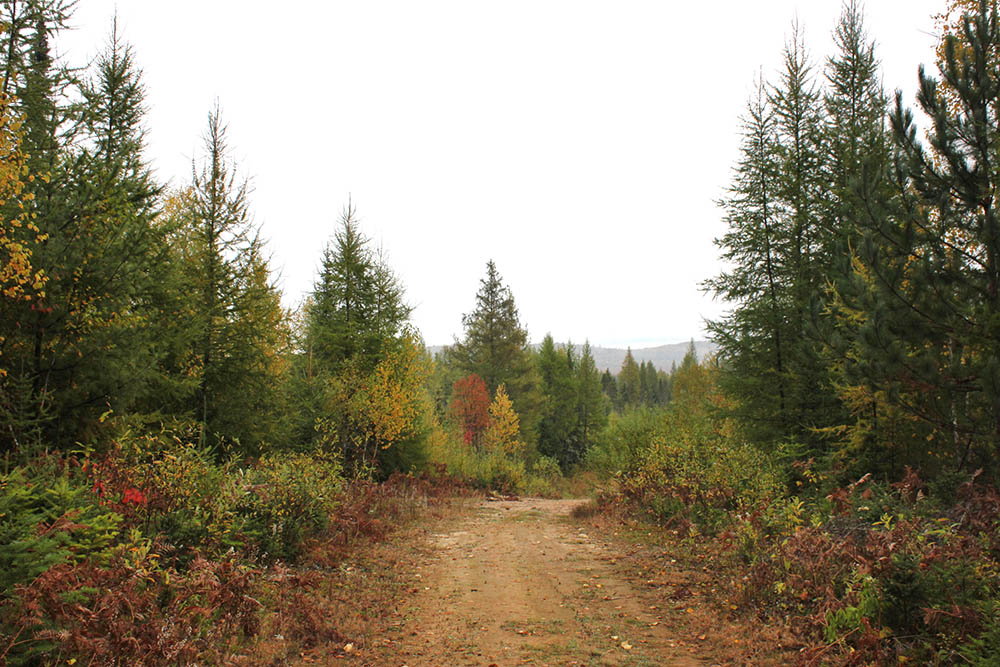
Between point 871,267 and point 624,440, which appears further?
point 624,440

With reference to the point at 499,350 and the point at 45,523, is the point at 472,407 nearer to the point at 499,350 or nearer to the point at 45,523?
the point at 499,350

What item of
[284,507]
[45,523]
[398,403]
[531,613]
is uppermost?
[398,403]

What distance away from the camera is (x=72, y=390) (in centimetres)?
738

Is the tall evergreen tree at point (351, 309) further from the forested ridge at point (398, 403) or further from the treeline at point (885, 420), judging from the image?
the treeline at point (885, 420)

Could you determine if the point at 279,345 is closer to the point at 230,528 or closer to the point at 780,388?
the point at 230,528

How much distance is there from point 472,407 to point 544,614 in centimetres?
2952

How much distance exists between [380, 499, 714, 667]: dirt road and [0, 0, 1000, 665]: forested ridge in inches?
32.6

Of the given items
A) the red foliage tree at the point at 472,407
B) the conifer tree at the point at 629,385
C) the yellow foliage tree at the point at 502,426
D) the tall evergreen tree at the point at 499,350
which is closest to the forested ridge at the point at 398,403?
the yellow foliage tree at the point at 502,426

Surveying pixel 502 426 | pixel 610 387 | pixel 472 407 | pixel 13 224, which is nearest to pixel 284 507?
pixel 13 224

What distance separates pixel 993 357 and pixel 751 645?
3997mm

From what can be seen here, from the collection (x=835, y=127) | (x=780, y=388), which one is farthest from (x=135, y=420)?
(x=835, y=127)

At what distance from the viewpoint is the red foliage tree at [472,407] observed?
35750 mm

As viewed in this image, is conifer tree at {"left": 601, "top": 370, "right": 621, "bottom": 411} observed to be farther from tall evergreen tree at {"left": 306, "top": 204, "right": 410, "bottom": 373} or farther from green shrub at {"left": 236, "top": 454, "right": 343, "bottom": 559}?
green shrub at {"left": 236, "top": 454, "right": 343, "bottom": 559}

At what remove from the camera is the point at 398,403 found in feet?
54.0
